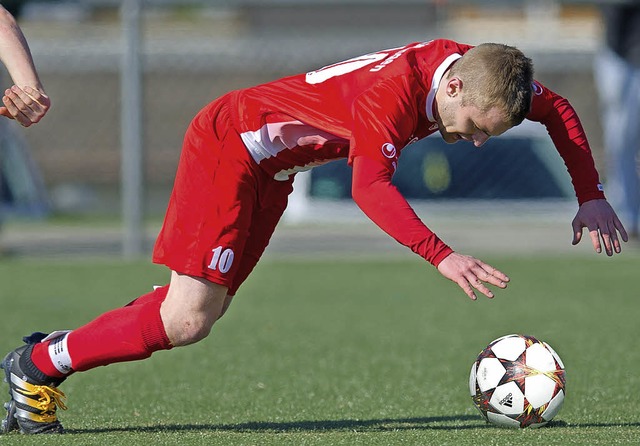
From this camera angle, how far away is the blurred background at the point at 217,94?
15.7 meters

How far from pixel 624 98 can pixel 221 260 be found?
12.8 metres

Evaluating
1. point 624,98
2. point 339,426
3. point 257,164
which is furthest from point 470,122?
point 624,98

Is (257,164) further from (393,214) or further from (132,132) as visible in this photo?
(132,132)

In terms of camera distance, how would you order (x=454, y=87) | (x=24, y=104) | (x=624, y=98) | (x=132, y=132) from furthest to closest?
(x=624, y=98), (x=132, y=132), (x=454, y=87), (x=24, y=104)

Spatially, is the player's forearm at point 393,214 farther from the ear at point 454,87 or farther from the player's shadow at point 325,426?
the player's shadow at point 325,426

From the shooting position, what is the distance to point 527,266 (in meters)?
13.5

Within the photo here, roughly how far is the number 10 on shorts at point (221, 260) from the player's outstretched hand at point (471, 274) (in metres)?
1.01

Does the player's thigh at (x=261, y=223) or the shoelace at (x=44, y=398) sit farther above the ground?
the player's thigh at (x=261, y=223)

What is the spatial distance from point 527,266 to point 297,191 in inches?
252

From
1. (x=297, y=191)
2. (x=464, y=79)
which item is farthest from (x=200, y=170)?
(x=297, y=191)

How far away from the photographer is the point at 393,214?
4.07 m

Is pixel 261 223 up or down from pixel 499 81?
down

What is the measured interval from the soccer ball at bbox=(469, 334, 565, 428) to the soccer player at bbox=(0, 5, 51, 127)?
2173 millimetres

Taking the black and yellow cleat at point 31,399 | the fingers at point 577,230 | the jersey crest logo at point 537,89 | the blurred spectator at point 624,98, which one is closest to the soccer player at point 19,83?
the black and yellow cleat at point 31,399
